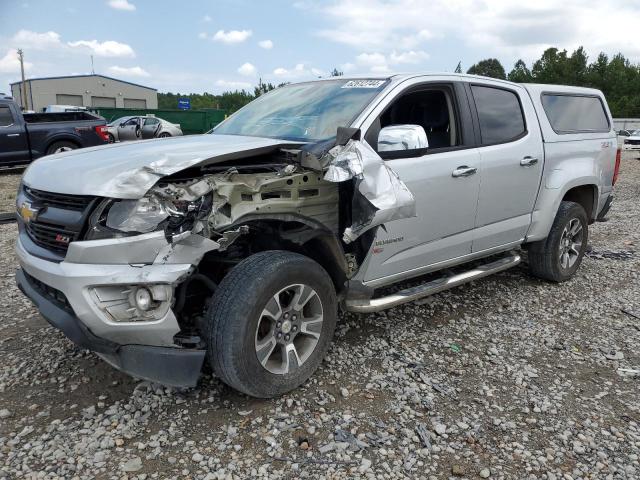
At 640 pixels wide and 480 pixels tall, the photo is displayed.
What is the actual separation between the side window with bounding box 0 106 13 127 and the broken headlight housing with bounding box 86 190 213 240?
11.5 meters

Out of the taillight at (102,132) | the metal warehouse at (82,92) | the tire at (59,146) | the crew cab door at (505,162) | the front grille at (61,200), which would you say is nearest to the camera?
the front grille at (61,200)

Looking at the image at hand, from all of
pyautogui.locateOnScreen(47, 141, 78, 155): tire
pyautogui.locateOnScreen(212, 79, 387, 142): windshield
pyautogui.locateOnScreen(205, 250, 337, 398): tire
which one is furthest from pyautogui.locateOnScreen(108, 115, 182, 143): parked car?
pyautogui.locateOnScreen(205, 250, 337, 398): tire

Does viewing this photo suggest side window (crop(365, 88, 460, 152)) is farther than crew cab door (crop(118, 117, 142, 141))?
No

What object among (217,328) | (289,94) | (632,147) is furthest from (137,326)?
(632,147)

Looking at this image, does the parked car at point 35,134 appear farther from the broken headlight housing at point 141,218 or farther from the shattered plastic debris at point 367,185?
the shattered plastic debris at point 367,185

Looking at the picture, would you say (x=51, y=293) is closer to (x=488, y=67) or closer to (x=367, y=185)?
(x=367, y=185)

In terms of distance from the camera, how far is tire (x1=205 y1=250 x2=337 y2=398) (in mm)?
2580

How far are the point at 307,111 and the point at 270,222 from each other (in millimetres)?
1119

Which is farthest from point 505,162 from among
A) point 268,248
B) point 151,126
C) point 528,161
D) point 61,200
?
point 151,126

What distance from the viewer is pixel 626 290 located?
4.95 meters

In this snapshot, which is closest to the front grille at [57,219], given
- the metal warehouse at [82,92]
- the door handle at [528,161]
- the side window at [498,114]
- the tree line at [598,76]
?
the side window at [498,114]

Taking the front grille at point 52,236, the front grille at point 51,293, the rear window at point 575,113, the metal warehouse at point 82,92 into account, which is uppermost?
the metal warehouse at point 82,92

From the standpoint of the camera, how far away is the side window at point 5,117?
11.8 meters

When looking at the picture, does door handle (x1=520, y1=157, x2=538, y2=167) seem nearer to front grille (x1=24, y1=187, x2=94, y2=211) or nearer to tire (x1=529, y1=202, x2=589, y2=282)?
tire (x1=529, y1=202, x2=589, y2=282)
